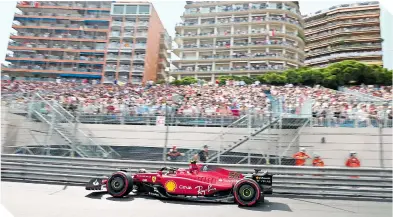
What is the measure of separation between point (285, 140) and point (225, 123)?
3629 mm

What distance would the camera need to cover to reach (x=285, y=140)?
27.6 feet

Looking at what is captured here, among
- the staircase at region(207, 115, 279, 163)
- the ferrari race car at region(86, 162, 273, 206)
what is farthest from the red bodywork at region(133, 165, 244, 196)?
the staircase at region(207, 115, 279, 163)

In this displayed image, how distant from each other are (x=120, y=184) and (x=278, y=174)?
3.82m

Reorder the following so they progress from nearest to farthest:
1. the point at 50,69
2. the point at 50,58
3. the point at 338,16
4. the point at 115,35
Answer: the point at 115,35 < the point at 50,69 < the point at 50,58 < the point at 338,16

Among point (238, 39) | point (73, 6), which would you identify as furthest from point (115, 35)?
point (238, 39)

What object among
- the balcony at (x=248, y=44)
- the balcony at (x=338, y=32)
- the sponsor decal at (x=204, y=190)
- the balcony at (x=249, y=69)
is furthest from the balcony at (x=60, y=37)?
the sponsor decal at (x=204, y=190)

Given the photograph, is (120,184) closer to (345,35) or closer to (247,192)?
(247,192)

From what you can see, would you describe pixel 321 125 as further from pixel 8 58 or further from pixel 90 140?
pixel 8 58

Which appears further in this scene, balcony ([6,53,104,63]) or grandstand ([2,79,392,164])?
balcony ([6,53,104,63])

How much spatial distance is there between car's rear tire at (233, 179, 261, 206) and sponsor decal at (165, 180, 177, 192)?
4.30ft

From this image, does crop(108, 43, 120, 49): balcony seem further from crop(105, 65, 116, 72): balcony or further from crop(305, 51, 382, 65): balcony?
crop(305, 51, 382, 65): balcony

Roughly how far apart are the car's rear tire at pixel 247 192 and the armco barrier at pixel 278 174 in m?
1.66

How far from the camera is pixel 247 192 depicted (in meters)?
6.33

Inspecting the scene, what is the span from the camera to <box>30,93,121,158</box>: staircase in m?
9.56
